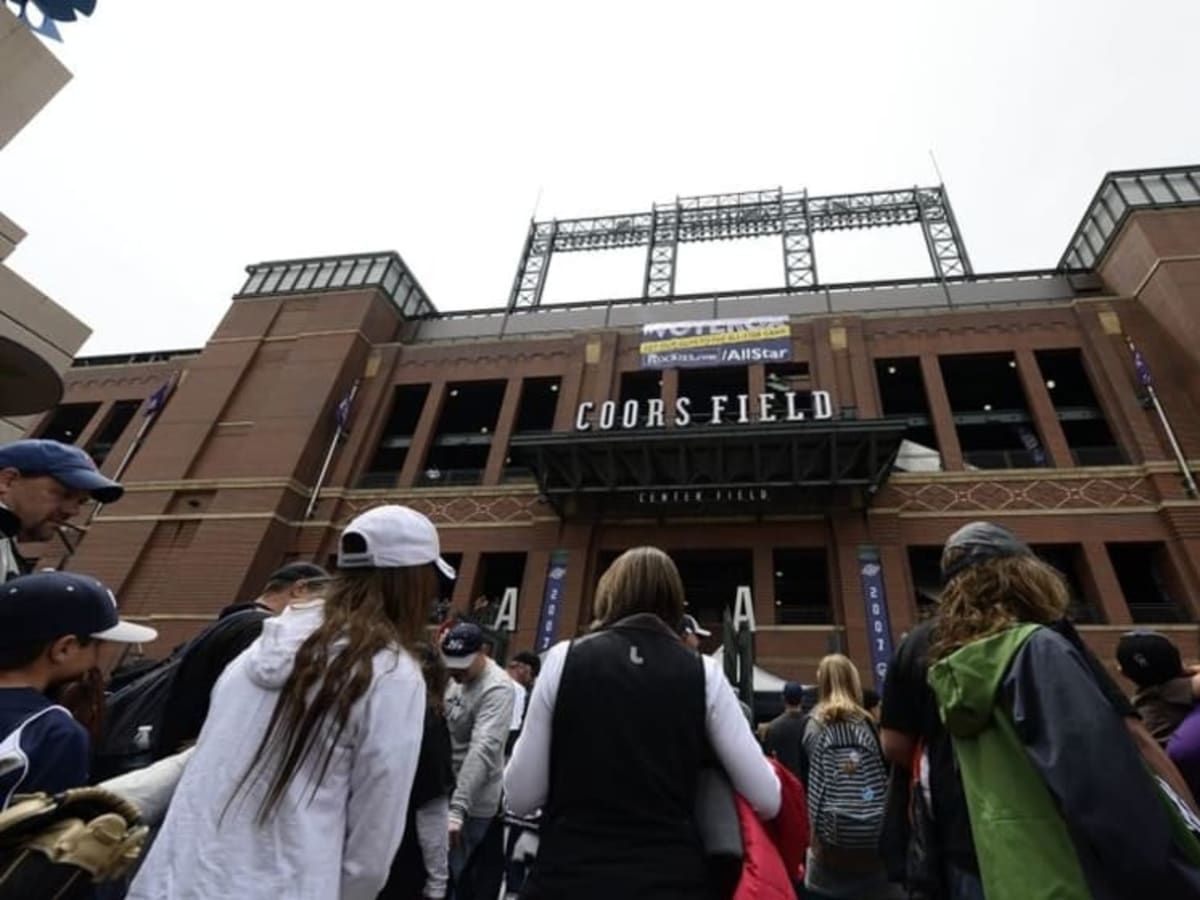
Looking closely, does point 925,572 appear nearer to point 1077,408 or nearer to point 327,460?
point 1077,408

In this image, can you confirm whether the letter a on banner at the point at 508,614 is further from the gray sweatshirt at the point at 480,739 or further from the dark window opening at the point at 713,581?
the gray sweatshirt at the point at 480,739

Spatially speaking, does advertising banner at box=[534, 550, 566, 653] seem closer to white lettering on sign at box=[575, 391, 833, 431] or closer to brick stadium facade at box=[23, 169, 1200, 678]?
brick stadium facade at box=[23, 169, 1200, 678]

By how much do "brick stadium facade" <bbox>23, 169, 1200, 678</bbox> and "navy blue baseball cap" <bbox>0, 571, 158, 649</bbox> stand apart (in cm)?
1472

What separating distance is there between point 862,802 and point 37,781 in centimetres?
404

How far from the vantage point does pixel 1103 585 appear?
591 inches

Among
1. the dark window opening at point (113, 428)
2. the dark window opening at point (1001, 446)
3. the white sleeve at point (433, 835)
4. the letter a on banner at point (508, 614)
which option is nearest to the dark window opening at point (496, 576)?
the letter a on banner at point (508, 614)

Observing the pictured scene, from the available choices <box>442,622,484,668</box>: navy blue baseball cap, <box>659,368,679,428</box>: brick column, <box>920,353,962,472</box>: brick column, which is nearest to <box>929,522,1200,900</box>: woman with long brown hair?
<box>442,622,484,668</box>: navy blue baseball cap

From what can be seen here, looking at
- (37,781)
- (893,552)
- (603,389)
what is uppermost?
(603,389)

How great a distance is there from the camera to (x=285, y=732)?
1669mm

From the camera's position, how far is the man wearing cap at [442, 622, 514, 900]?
169 inches

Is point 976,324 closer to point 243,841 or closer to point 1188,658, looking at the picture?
point 1188,658

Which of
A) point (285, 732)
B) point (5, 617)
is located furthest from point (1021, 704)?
point (5, 617)

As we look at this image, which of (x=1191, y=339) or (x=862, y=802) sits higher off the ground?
(x=1191, y=339)

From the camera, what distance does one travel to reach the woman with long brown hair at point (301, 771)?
5.03 ft
